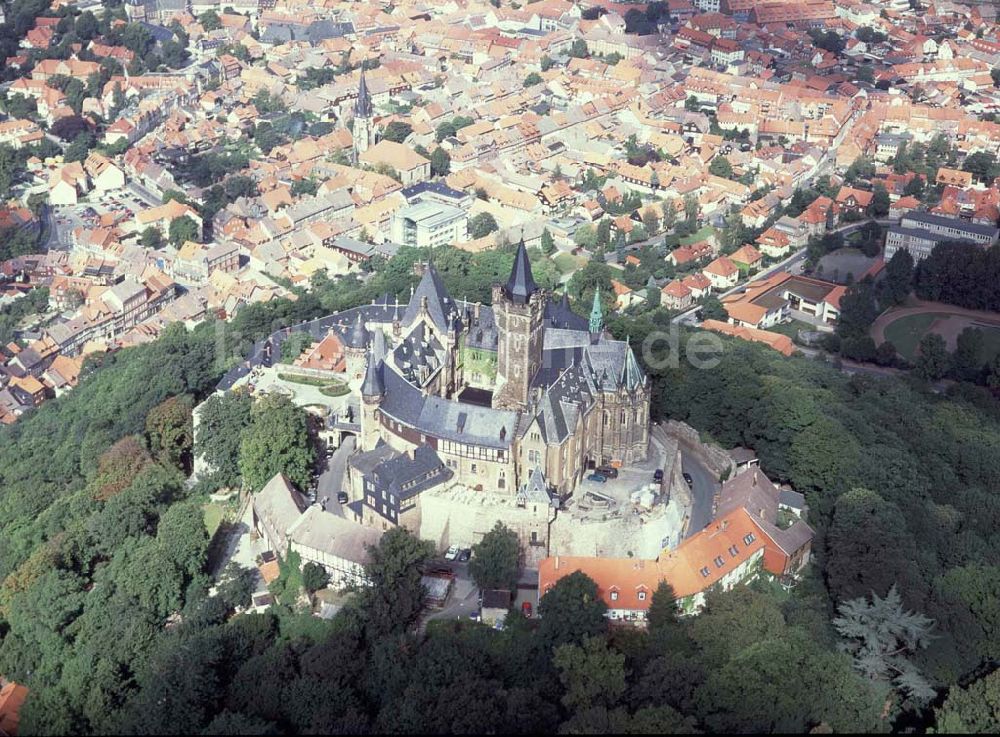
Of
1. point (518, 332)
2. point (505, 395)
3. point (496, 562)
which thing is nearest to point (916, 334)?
point (505, 395)

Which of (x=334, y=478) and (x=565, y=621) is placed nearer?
(x=565, y=621)

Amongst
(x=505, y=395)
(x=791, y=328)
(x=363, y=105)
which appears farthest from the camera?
(x=363, y=105)

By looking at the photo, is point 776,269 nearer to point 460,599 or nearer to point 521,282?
point 521,282

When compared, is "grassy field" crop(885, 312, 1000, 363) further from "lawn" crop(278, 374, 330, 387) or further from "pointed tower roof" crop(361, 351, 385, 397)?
"pointed tower roof" crop(361, 351, 385, 397)

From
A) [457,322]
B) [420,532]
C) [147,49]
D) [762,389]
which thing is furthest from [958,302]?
[147,49]

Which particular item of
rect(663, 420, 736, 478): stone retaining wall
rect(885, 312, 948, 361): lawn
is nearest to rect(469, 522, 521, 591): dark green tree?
rect(663, 420, 736, 478): stone retaining wall
